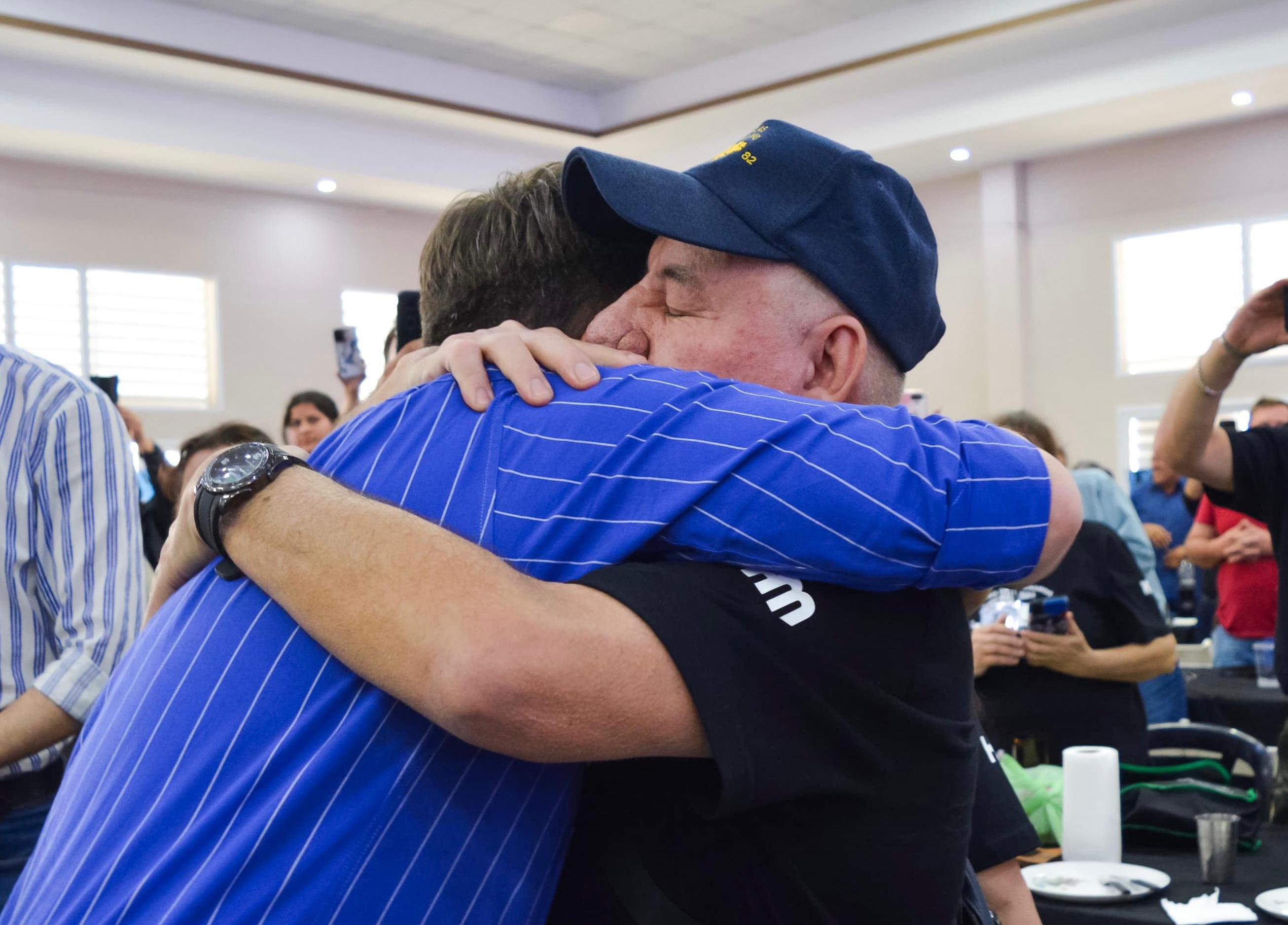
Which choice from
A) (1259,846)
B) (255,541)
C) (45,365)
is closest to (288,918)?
(255,541)

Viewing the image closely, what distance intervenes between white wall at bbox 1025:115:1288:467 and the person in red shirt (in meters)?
4.59

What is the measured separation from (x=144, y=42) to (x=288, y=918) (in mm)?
8629

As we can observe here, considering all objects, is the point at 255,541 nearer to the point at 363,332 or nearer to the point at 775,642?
the point at 775,642

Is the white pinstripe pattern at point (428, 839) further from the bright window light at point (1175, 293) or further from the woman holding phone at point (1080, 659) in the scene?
the bright window light at point (1175, 293)

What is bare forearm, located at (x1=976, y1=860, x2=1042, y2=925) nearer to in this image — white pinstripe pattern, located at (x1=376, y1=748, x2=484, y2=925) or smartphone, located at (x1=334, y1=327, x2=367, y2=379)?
white pinstripe pattern, located at (x1=376, y1=748, x2=484, y2=925)

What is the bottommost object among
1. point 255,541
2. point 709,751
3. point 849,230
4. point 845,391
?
point 709,751

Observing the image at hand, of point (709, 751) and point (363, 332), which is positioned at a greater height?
point (363, 332)

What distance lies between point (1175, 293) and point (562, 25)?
555 cm

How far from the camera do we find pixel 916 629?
0.87 meters

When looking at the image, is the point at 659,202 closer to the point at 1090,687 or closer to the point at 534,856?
the point at 534,856

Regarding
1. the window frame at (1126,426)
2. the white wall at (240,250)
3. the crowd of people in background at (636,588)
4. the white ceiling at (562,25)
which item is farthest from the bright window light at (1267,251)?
the crowd of people in background at (636,588)

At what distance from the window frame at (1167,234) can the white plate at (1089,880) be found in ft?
27.2

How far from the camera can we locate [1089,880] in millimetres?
2086

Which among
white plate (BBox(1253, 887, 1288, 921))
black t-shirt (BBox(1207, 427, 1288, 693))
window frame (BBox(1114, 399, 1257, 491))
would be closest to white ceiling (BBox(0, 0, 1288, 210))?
window frame (BBox(1114, 399, 1257, 491))
